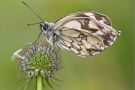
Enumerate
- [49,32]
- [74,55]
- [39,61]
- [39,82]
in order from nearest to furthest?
[39,82] < [39,61] < [49,32] < [74,55]

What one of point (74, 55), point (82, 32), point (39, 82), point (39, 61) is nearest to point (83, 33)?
point (82, 32)

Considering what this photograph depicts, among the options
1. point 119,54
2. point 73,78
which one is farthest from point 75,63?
point 119,54

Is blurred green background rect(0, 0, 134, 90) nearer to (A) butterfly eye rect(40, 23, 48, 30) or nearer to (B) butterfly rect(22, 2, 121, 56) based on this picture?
(B) butterfly rect(22, 2, 121, 56)

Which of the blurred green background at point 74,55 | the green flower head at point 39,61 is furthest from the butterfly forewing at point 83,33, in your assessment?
the blurred green background at point 74,55

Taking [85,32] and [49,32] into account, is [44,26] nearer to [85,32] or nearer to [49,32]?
[49,32]

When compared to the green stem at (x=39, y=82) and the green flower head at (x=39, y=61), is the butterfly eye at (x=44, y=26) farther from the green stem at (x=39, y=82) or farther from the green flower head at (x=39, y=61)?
the green stem at (x=39, y=82)

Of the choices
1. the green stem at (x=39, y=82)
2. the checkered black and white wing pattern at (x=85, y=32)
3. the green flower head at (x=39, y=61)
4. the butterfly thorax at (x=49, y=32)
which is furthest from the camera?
the butterfly thorax at (x=49, y=32)
